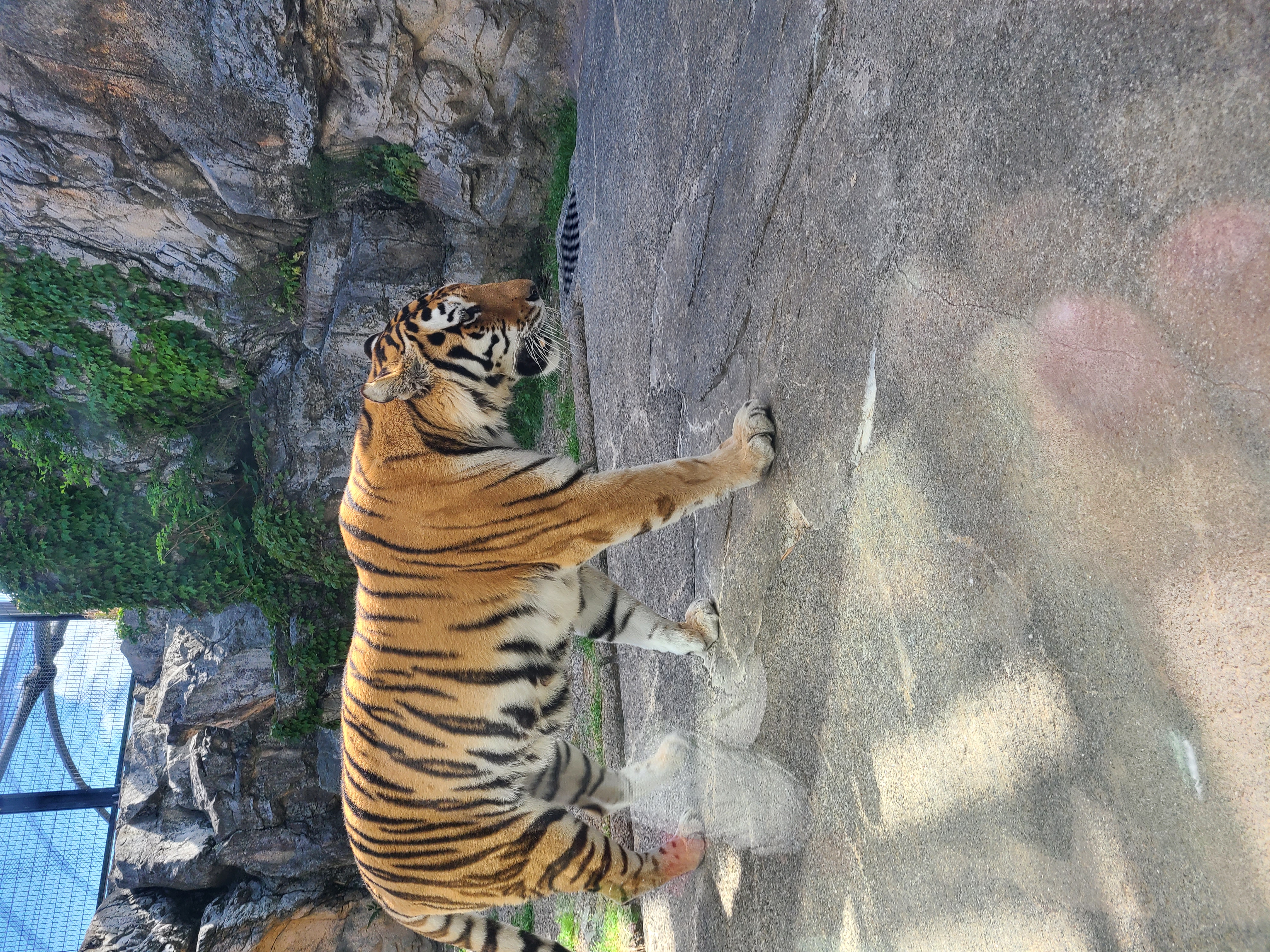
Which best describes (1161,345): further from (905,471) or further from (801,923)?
(801,923)

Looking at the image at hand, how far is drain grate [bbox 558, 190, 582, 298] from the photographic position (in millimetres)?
5277

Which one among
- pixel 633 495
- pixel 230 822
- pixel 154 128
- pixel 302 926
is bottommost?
pixel 302 926

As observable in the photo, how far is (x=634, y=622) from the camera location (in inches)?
107

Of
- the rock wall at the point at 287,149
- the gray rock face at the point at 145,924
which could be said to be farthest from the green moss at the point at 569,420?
the gray rock face at the point at 145,924

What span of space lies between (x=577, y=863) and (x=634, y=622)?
81cm

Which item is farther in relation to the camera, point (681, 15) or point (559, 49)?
point (559, 49)

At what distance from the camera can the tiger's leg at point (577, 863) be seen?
2326mm

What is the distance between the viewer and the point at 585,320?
5047 mm

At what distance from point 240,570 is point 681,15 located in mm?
7475

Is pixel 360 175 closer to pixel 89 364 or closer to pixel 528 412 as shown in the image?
pixel 528 412

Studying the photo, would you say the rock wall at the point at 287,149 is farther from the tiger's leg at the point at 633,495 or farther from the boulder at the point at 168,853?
the tiger's leg at the point at 633,495

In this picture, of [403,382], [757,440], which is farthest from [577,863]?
[403,382]

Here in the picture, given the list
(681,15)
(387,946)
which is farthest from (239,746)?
(681,15)

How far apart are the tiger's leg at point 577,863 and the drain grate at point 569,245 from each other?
12.5 feet
